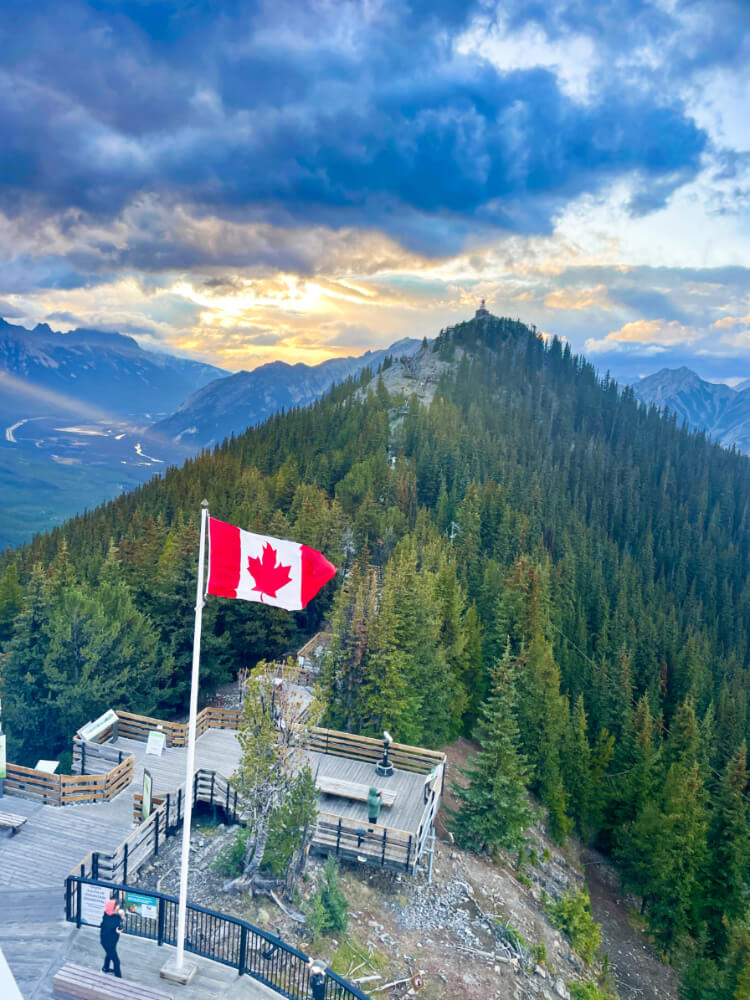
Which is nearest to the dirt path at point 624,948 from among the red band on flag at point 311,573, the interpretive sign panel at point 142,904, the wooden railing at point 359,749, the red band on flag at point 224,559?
the wooden railing at point 359,749

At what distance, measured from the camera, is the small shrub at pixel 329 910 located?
1602 cm

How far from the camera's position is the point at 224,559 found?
1380cm

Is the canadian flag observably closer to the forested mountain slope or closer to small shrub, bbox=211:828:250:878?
small shrub, bbox=211:828:250:878

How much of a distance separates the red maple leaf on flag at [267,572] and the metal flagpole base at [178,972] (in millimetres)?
7825

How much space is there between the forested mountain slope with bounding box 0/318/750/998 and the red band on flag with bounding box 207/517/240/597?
16.0m

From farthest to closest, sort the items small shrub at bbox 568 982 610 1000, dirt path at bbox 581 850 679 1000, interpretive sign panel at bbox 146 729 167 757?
1. dirt path at bbox 581 850 679 1000
2. interpretive sign panel at bbox 146 729 167 757
3. small shrub at bbox 568 982 610 1000

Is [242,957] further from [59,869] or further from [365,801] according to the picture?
[365,801]

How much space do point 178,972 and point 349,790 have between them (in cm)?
830

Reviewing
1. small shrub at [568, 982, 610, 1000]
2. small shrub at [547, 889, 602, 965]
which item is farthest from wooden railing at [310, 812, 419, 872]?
small shrub at [547, 889, 602, 965]

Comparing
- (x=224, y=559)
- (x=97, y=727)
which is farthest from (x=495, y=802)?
(x=224, y=559)

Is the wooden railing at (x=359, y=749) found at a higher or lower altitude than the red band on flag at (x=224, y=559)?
lower

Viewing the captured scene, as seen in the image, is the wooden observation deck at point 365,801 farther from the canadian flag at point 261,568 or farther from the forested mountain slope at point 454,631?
the canadian flag at point 261,568

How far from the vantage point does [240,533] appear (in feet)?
45.8

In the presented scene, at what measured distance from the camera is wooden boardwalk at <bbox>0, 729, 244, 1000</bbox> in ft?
43.3
